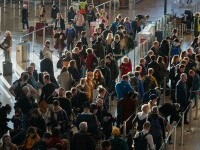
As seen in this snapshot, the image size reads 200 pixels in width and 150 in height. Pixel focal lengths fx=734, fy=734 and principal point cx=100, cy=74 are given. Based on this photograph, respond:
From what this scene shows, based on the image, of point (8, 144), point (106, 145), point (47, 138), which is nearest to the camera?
point (106, 145)

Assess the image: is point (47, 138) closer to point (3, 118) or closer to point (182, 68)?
point (3, 118)

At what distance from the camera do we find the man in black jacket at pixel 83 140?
16203 mm

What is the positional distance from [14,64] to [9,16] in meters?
15.4

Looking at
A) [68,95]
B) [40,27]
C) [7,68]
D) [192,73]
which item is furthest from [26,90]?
[40,27]

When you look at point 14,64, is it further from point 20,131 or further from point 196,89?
point 20,131

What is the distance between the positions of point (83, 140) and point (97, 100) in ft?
8.14

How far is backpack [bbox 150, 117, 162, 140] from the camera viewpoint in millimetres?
17625

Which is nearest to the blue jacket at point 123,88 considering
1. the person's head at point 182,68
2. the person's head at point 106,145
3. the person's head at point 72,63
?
the person's head at point 72,63

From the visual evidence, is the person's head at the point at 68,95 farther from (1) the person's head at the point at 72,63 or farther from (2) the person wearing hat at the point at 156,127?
(1) the person's head at the point at 72,63

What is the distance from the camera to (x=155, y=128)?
17.7 m

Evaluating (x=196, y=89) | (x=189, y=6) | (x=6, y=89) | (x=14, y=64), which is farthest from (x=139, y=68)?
(x=189, y=6)

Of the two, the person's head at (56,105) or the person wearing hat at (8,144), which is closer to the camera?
the person wearing hat at (8,144)

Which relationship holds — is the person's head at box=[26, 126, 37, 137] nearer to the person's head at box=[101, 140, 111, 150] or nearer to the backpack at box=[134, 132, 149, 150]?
the person's head at box=[101, 140, 111, 150]

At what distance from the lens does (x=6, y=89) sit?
25891 millimetres
